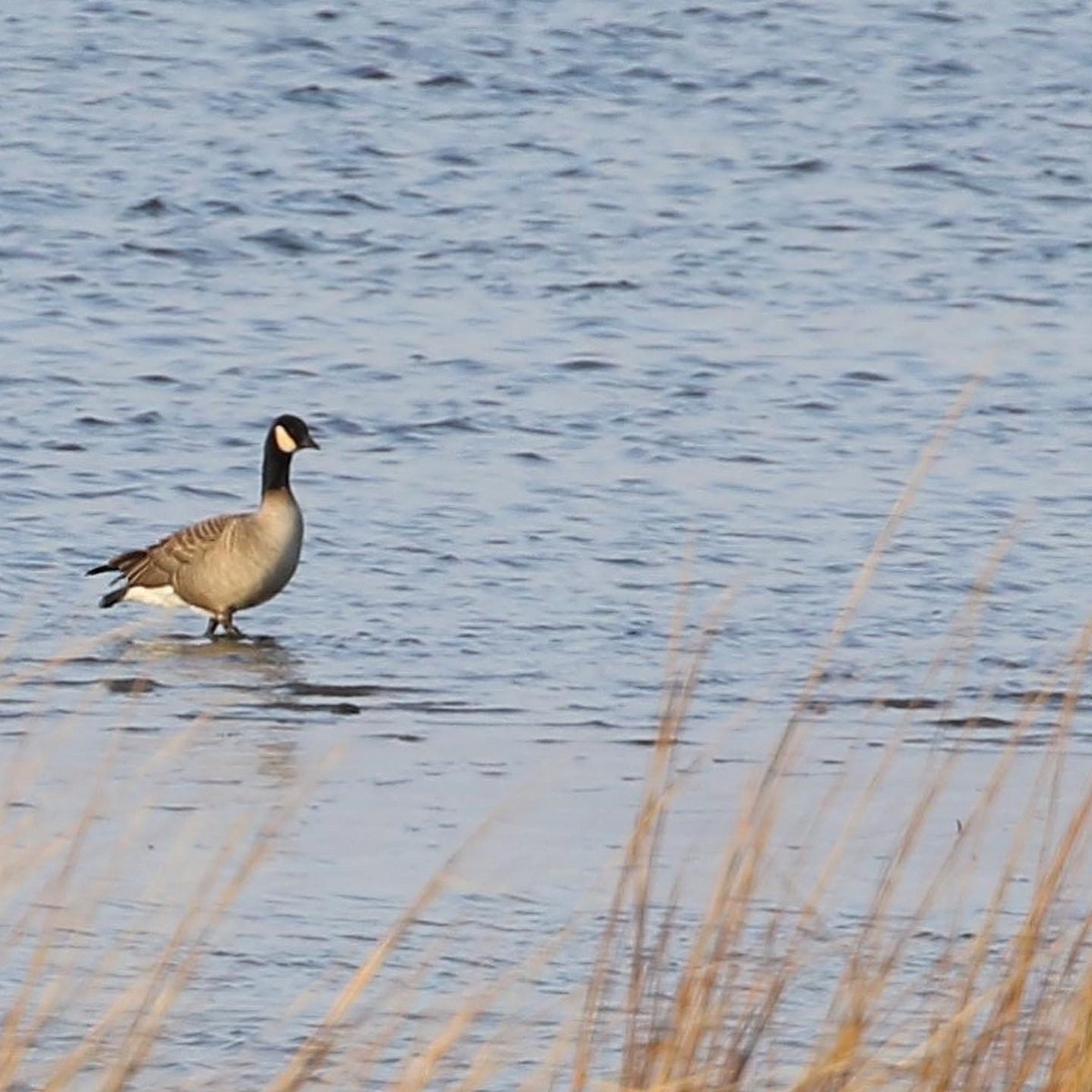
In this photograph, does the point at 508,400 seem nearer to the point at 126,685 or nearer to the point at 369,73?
the point at 126,685

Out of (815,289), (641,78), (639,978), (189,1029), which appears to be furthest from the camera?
(641,78)

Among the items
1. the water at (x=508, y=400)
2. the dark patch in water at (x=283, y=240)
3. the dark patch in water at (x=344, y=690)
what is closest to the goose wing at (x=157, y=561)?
the water at (x=508, y=400)

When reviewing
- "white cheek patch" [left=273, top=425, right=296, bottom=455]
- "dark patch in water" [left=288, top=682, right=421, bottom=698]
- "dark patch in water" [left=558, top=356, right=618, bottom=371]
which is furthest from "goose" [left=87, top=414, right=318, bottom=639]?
"dark patch in water" [left=558, top=356, right=618, bottom=371]

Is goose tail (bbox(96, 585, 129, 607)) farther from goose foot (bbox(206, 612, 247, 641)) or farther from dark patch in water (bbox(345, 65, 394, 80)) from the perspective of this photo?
dark patch in water (bbox(345, 65, 394, 80))

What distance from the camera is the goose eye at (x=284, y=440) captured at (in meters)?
11.4

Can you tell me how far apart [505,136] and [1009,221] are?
355cm

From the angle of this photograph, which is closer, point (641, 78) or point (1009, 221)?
point (1009, 221)

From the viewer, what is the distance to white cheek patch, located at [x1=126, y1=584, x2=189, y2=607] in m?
10.7

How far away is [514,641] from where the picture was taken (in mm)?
10016

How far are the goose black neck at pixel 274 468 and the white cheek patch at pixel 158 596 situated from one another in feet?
1.88

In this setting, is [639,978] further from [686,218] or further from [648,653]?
[686,218]

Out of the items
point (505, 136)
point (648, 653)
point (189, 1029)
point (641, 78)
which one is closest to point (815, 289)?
point (505, 136)

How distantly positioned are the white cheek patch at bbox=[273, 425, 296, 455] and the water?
44cm

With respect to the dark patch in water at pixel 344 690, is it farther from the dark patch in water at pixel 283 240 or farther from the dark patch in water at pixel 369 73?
the dark patch in water at pixel 369 73
